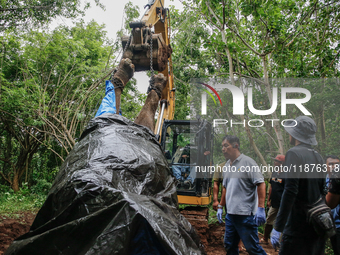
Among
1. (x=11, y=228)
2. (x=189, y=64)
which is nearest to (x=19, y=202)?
(x=11, y=228)

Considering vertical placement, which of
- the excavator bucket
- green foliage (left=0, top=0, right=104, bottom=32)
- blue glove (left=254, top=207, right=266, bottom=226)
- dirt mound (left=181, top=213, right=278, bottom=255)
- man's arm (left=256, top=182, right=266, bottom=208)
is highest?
green foliage (left=0, top=0, right=104, bottom=32)

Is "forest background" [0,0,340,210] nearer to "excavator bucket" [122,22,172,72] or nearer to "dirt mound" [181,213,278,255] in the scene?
"dirt mound" [181,213,278,255]

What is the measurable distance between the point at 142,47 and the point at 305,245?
10.1ft

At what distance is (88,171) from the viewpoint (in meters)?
1.66

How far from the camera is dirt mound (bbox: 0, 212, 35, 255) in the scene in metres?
4.68

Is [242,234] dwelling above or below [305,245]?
below

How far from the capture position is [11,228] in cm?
548

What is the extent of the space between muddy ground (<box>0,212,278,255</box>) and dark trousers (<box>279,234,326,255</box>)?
317cm

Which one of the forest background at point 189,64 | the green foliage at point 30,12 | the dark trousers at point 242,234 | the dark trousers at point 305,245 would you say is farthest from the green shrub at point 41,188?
the dark trousers at point 305,245

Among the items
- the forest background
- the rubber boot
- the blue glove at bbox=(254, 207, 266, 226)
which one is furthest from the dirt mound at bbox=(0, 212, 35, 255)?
the rubber boot

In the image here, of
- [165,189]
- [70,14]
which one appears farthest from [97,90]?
[165,189]

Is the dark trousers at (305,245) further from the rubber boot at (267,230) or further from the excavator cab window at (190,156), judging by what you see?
the rubber boot at (267,230)

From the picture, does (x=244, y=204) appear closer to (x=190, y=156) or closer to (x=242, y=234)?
(x=242, y=234)

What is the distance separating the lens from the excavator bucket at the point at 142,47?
3660 mm
